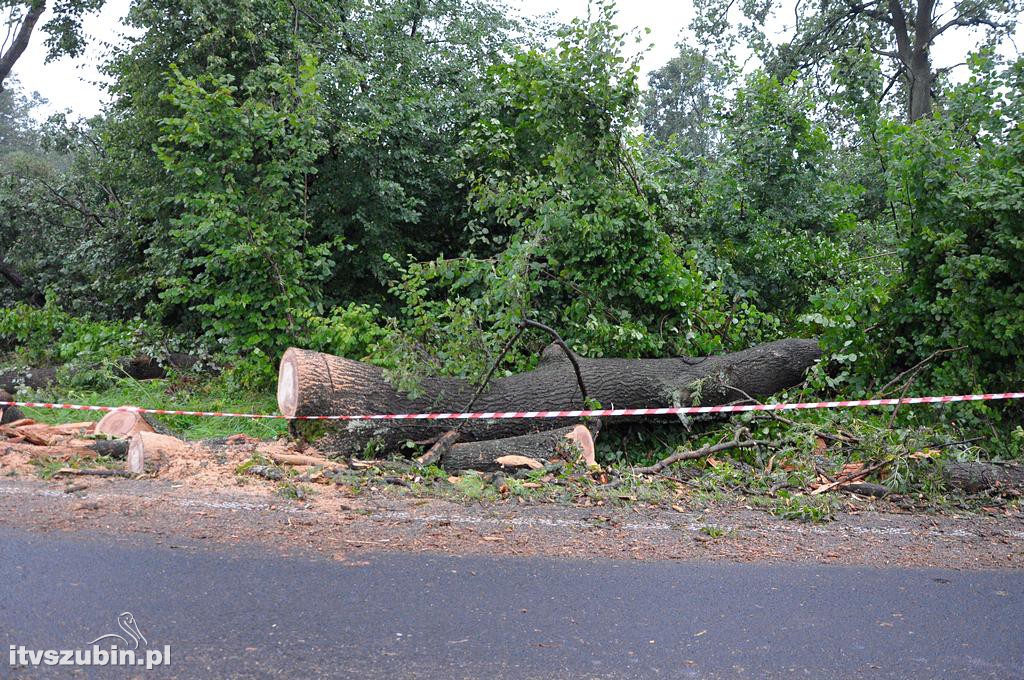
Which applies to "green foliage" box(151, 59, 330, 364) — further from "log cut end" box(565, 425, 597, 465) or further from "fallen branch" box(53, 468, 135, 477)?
"log cut end" box(565, 425, 597, 465)

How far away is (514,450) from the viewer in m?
6.90

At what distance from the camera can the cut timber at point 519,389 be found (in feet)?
23.4

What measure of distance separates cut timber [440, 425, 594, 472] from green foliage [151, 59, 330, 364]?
4237 mm

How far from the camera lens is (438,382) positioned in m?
7.82

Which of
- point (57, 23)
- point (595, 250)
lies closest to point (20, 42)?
point (57, 23)

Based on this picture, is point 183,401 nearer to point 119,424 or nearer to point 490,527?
point 119,424

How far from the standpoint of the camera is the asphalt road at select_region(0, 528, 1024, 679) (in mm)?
3047

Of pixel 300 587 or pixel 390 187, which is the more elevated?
pixel 390 187

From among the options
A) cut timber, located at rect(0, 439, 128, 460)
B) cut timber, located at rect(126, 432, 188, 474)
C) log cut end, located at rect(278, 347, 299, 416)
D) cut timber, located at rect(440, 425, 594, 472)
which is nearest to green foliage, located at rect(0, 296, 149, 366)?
cut timber, located at rect(0, 439, 128, 460)

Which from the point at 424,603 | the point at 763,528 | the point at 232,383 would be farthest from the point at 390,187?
the point at 424,603

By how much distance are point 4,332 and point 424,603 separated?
1220 centimetres

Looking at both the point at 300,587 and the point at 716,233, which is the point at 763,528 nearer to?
the point at 300,587

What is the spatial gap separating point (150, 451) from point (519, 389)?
3288 mm

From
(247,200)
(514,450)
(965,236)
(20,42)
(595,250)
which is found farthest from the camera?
(20,42)
